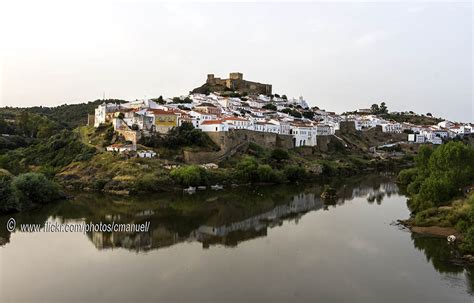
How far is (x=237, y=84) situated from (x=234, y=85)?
61cm

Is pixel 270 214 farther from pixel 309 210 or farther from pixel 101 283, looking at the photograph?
pixel 101 283

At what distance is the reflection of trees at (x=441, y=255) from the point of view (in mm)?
14484

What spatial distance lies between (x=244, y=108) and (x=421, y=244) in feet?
119

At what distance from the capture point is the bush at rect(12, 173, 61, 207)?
23953mm

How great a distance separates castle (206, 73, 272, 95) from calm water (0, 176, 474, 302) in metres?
44.5

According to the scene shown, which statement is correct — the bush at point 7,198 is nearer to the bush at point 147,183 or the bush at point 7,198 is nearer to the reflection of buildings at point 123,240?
the reflection of buildings at point 123,240

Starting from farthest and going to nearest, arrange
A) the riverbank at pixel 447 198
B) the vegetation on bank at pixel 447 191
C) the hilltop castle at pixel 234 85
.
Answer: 1. the hilltop castle at pixel 234 85
2. the vegetation on bank at pixel 447 191
3. the riverbank at pixel 447 198

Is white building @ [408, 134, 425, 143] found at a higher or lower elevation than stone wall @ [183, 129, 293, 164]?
higher

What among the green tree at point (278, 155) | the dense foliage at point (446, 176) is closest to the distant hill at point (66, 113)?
the green tree at point (278, 155)

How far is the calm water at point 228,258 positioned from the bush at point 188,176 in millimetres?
4754

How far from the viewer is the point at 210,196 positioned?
29297 mm

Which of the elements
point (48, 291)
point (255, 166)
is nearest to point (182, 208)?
point (255, 166)

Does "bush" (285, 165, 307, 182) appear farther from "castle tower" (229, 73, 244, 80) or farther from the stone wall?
"castle tower" (229, 73, 244, 80)

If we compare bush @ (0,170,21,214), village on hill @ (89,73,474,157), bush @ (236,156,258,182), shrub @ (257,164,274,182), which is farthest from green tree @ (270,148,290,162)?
bush @ (0,170,21,214)
